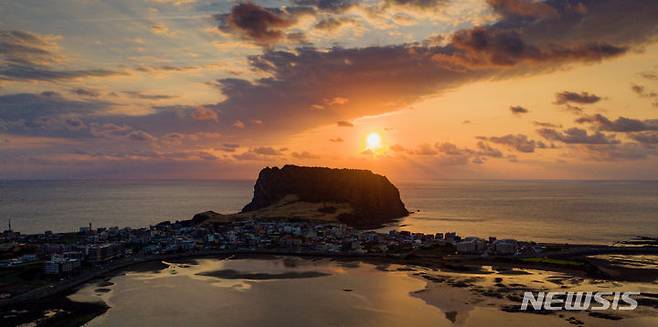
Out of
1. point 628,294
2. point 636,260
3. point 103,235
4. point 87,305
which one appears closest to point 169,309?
point 87,305

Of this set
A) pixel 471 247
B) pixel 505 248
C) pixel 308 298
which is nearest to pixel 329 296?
pixel 308 298

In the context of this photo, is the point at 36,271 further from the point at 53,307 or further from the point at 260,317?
the point at 260,317

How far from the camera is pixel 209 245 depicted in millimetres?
110562

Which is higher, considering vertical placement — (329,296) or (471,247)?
(471,247)

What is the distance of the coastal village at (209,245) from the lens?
289 ft

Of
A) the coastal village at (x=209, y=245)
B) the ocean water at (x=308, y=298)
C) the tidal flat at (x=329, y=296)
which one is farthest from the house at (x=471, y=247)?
the ocean water at (x=308, y=298)

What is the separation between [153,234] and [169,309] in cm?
6524

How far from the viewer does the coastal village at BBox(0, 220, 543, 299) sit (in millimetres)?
87938

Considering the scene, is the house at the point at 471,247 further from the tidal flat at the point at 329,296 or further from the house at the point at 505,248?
the tidal flat at the point at 329,296

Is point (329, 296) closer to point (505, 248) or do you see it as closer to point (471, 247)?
point (471, 247)

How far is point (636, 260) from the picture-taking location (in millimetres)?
94375

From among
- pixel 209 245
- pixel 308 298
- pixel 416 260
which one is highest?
pixel 209 245

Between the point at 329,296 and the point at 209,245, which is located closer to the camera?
the point at 329,296

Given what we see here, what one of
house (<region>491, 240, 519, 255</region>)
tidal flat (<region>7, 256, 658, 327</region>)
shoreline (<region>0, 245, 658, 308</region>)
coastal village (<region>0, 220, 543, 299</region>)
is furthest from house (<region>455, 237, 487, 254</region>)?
tidal flat (<region>7, 256, 658, 327</region>)
